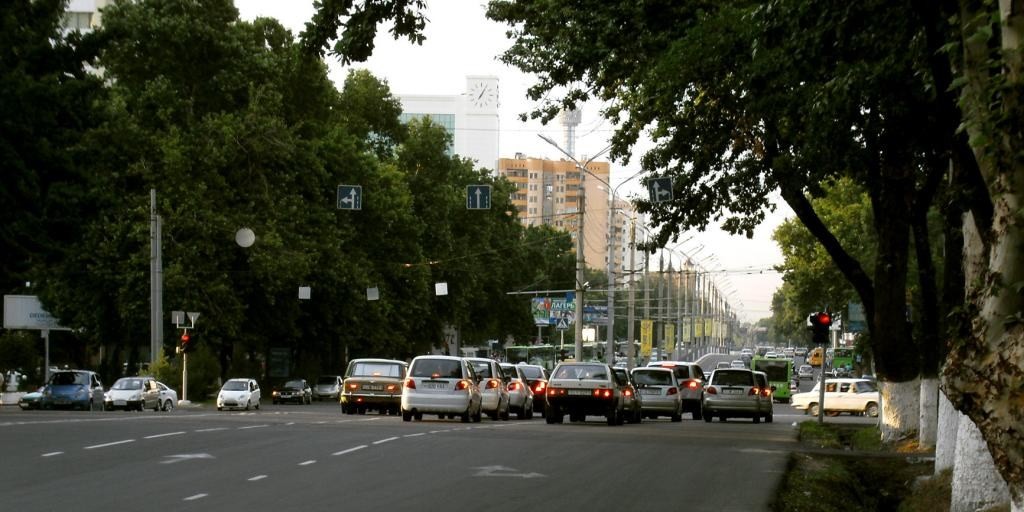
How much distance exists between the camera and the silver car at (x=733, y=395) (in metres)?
46.9

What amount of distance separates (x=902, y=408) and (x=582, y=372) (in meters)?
10.2

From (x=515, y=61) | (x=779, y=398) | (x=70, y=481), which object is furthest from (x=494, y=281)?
(x=70, y=481)

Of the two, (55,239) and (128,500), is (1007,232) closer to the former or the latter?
(128,500)

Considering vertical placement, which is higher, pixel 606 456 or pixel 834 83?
→ pixel 834 83

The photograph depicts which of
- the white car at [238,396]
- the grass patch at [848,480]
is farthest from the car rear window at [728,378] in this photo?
the white car at [238,396]

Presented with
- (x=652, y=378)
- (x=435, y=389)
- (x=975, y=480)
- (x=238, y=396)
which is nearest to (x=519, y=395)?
(x=652, y=378)

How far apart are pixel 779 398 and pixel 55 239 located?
5807cm

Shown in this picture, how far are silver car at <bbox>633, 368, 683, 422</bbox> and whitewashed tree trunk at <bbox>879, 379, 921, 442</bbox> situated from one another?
54.2 feet

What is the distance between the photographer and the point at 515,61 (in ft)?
101

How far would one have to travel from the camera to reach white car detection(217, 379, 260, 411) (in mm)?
56375

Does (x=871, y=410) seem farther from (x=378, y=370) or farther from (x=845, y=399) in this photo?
(x=378, y=370)

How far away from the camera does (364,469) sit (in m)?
19.4

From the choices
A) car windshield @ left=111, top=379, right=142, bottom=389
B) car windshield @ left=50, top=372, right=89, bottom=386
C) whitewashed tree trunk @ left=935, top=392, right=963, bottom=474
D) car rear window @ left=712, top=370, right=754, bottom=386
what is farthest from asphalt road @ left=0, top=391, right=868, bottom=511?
car windshield @ left=50, top=372, right=89, bottom=386

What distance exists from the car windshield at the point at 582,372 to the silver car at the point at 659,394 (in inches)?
321
